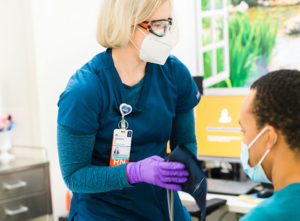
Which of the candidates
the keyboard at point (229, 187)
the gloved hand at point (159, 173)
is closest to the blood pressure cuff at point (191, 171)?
the gloved hand at point (159, 173)

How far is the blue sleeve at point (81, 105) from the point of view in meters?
1.33

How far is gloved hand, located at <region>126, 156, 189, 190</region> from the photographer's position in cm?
128

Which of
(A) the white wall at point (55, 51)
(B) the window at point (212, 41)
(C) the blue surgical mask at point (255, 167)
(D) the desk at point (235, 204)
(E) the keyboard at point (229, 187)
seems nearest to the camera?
(C) the blue surgical mask at point (255, 167)

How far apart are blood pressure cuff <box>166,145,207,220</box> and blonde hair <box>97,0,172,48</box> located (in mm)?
412

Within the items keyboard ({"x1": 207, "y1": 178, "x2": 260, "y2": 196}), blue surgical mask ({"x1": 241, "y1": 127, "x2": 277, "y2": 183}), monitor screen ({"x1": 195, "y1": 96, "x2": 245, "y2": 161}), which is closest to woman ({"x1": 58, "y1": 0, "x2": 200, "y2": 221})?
blue surgical mask ({"x1": 241, "y1": 127, "x2": 277, "y2": 183})

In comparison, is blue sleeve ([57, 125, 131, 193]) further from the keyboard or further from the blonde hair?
the keyboard

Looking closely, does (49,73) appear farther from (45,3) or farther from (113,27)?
(113,27)

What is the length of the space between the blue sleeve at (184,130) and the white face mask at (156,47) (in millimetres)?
227

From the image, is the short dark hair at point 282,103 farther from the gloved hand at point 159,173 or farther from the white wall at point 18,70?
the white wall at point 18,70

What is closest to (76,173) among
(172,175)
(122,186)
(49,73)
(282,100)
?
(122,186)

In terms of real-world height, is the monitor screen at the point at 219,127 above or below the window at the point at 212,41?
below

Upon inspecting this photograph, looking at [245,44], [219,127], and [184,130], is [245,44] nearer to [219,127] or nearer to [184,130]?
[219,127]

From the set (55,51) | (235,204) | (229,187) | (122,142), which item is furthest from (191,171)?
(55,51)

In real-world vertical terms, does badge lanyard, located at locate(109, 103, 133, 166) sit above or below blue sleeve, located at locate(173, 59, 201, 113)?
below
